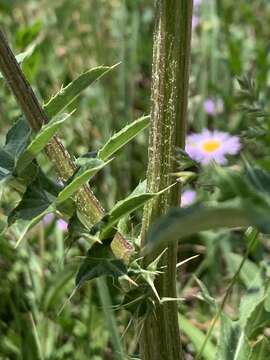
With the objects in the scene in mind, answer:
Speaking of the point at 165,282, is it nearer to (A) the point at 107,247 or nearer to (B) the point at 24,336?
(A) the point at 107,247

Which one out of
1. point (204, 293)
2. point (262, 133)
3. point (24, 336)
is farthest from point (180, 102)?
point (24, 336)

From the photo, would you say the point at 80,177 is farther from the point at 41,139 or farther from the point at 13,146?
the point at 13,146

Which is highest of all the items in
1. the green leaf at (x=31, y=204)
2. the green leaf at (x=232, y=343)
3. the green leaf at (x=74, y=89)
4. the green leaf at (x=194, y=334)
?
the green leaf at (x=74, y=89)

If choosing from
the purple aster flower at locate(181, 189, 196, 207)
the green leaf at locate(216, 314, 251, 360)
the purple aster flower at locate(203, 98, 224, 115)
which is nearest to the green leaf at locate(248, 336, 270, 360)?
the green leaf at locate(216, 314, 251, 360)

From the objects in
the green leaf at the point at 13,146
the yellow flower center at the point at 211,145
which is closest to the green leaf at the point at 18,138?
the green leaf at the point at 13,146

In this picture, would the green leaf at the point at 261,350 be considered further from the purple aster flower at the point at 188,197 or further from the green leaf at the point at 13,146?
the purple aster flower at the point at 188,197
